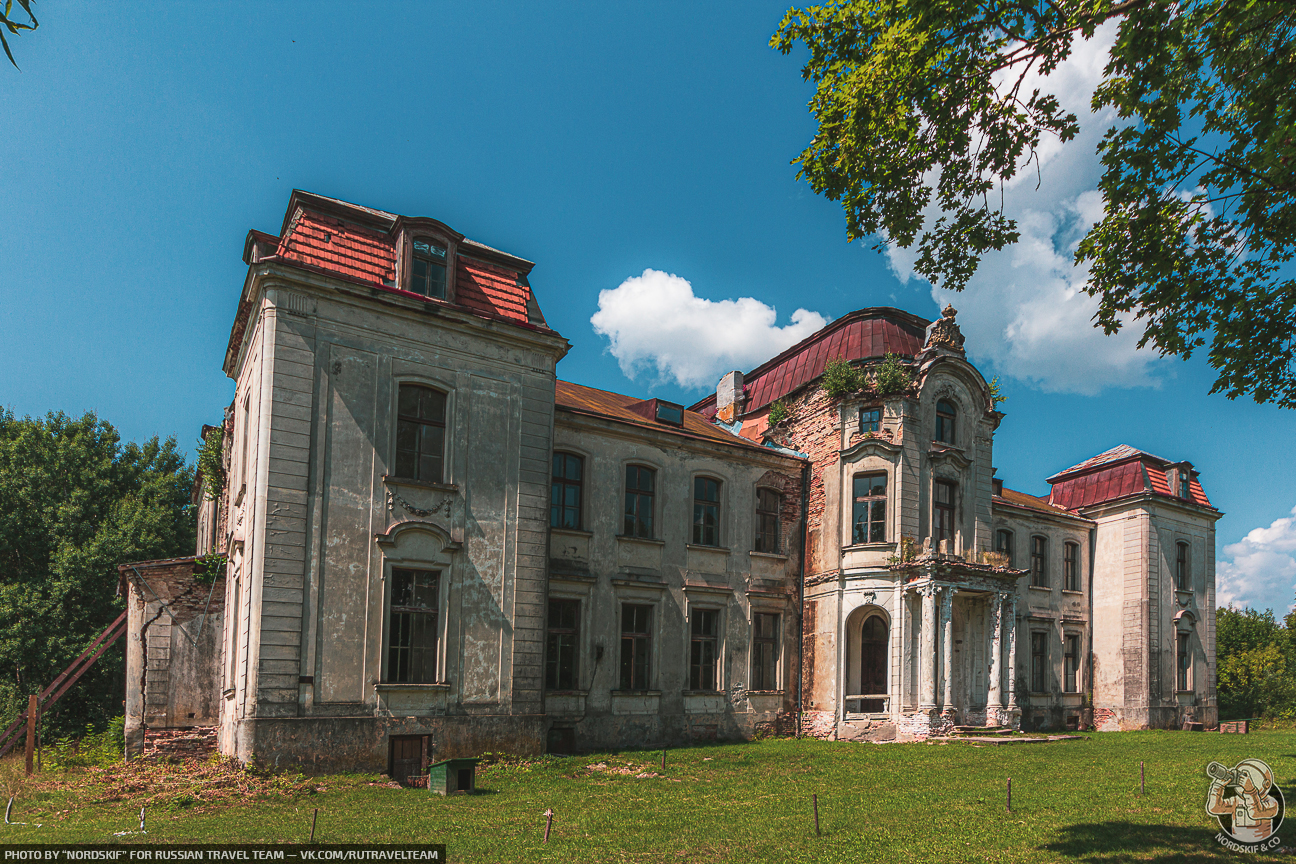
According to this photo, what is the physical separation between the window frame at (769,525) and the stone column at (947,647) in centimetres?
470

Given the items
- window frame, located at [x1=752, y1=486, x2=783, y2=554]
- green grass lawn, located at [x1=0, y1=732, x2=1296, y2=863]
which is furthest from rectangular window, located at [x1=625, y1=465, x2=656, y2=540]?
green grass lawn, located at [x1=0, y1=732, x2=1296, y2=863]

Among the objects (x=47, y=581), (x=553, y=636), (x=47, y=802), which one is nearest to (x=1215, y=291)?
(x=553, y=636)

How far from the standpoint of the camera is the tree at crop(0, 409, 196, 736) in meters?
28.3

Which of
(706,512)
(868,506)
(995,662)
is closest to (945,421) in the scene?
(868,506)

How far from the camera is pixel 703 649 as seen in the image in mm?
22734

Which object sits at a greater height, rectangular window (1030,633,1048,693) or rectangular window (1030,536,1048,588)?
rectangular window (1030,536,1048,588)

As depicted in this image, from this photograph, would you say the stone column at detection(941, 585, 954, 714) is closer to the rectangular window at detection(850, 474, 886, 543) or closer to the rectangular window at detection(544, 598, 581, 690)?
the rectangular window at detection(850, 474, 886, 543)

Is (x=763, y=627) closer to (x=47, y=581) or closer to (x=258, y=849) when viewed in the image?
(x=258, y=849)

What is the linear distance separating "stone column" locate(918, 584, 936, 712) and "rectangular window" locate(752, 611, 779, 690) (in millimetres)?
3880

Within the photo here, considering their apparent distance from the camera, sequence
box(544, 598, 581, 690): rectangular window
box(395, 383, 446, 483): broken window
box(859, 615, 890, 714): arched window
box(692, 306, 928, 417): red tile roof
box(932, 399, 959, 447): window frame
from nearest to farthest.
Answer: box(395, 383, 446, 483): broken window < box(544, 598, 581, 690): rectangular window < box(859, 615, 890, 714): arched window < box(932, 399, 959, 447): window frame < box(692, 306, 928, 417): red tile roof

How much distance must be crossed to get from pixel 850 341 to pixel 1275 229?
16.8 metres

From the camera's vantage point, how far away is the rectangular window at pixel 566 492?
20922 millimetres

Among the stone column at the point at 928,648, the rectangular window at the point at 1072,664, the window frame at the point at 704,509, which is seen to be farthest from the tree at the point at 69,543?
the rectangular window at the point at 1072,664

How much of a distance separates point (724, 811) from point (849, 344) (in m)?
16.8
